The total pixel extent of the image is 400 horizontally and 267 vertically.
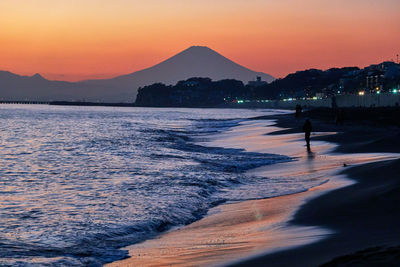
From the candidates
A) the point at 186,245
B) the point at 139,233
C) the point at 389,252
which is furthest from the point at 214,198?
A: the point at 389,252

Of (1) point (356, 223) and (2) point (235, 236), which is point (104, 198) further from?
(1) point (356, 223)

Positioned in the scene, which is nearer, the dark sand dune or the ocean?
the dark sand dune

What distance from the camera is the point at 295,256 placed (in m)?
6.93

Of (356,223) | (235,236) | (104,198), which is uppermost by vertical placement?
(356,223)

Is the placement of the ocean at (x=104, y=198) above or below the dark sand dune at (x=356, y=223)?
below

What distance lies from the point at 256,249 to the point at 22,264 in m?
3.49

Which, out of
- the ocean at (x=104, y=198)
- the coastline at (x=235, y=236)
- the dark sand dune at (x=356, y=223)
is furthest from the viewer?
the ocean at (x=104, y=198)

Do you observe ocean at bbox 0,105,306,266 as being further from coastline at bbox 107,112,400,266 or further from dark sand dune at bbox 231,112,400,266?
dark sand dune at bbox 231,112,400,266

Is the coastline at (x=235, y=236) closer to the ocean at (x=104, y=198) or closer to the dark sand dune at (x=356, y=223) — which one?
the dark sand dune at (x=356, y=223)

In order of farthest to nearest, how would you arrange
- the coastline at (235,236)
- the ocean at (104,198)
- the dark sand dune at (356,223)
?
the ocean at (104,198)
the coastline at (235,236)
the dark sand dune at (356,223)

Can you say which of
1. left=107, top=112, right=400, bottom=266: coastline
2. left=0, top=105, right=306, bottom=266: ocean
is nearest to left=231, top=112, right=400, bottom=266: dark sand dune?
left=107, top=112, right=400, bottom=266: coastline

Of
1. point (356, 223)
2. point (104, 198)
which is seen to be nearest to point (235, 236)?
point (356, 223)

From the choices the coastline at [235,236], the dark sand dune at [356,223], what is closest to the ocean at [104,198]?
the coastline at [235,236]

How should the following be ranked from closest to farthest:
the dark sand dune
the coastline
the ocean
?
the dark sand dune, the coastline, the ocean
